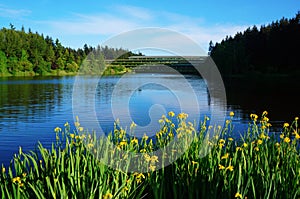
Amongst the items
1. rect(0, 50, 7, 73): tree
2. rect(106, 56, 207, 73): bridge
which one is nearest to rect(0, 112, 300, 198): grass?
rect(106, 56, 207, 73): bridge

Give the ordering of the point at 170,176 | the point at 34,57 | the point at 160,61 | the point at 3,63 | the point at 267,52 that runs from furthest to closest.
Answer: the point at 34,57
the point at 3,63
the point at 267,52
the point at 160,61
the point at 170,176

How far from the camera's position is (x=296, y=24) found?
9681 cm

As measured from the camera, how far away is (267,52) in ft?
355

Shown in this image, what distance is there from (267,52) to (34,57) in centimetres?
10756

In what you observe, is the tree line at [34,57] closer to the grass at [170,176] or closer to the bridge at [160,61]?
the bridge at [160,61]

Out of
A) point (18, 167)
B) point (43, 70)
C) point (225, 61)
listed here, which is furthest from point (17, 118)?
point (43, 70)

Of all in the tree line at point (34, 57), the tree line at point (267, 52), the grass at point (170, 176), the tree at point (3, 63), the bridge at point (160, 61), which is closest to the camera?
the grass at point (170, 176)

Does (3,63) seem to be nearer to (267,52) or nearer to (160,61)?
(267,52)

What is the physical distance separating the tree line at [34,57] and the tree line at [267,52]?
49.1 metres

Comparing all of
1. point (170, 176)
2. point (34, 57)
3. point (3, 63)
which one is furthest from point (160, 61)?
point (34, 57)

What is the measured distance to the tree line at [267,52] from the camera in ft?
316

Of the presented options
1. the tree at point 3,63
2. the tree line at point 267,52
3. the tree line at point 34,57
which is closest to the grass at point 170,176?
the tree line at point 267,52

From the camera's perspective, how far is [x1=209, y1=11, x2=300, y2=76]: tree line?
9638 cm

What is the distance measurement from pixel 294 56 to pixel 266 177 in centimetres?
9993
